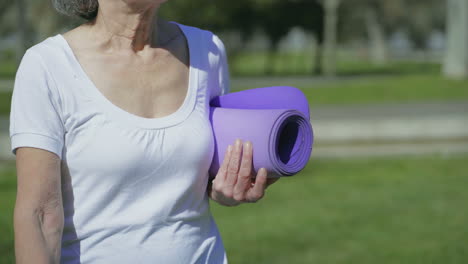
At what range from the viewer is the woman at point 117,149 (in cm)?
172

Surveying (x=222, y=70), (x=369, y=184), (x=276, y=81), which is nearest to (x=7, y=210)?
(x=369, y=184)

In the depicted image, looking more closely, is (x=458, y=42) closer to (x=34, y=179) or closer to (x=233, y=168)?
(x=233, y=168)

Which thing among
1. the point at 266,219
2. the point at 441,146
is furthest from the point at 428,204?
the point at 441,146

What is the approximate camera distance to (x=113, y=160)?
5.83 feet

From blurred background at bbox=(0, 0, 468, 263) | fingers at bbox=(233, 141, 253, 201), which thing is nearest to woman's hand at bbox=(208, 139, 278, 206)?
fingers at bbox=(233, 141, 253, 201)

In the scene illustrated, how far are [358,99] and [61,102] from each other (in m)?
16.9

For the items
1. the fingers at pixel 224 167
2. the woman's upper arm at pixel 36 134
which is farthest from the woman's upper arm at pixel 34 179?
the fingers at pixel 224 167

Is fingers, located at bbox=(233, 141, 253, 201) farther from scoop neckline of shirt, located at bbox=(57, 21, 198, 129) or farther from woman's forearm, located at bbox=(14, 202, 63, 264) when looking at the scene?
woman's forearm, located at bbox=(14, 202, 63, 264)

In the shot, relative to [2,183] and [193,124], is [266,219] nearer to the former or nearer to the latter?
[2,183]

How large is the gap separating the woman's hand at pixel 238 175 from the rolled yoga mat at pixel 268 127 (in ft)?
0.07

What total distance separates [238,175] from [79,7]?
0.63 m

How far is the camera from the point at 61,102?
1.75 metres

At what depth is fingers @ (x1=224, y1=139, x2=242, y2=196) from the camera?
1941mm

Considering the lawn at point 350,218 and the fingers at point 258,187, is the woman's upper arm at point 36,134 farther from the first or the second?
the lawn at point 350,218
